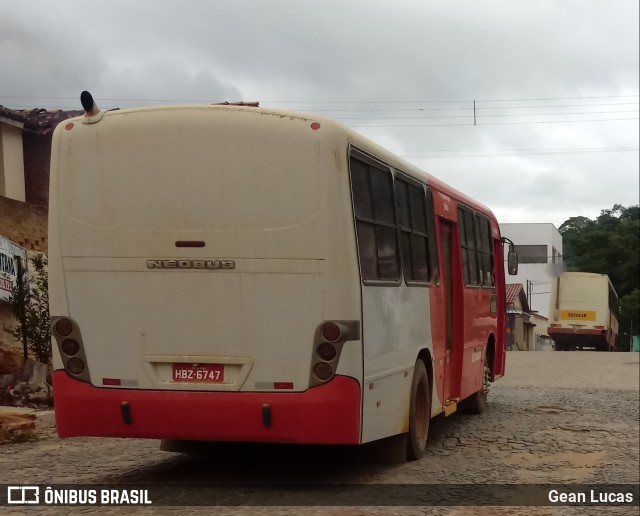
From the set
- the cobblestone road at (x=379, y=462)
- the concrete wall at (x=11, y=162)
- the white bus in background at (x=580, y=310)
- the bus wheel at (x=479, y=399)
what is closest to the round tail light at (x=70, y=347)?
the cobblestone road at (x=379, y=462)

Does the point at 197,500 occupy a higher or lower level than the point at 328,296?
lower

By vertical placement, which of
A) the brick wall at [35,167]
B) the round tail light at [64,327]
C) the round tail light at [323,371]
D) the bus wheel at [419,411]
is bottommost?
the bus wheel at [419,411]

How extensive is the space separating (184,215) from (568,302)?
3580 cm

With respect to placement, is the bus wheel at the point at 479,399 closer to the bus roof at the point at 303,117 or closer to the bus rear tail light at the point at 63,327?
the bus roof at the point at 303,117

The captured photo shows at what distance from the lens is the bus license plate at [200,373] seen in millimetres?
6984

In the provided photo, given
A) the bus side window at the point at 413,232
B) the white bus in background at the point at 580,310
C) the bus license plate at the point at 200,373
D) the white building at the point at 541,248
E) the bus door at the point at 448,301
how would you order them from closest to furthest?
the bus license plate at the point at 200,373 → the bus side window at the point at 413,232 → the bus door at the point at 448,301 → the white building at the point at 541,248 → the white bus in background at the point at 580,310

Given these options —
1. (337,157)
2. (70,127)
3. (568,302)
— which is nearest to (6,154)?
(70,127)

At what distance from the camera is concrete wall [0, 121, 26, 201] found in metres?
17.4

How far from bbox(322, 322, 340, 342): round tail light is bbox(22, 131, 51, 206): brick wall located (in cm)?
1245

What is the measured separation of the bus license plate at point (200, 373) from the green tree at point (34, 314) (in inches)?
278

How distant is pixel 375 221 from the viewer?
776 cm

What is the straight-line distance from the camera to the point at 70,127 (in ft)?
24.2

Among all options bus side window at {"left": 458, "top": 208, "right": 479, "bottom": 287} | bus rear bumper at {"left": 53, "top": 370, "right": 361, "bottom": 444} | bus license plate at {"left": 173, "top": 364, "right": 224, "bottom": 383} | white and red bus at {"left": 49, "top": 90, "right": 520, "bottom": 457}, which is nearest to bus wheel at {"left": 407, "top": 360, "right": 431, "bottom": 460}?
white and red bus at {"left": 49, "top": 90, "right": 520, "bottom": 457}

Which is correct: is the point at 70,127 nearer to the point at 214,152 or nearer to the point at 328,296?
the point at 214,152
